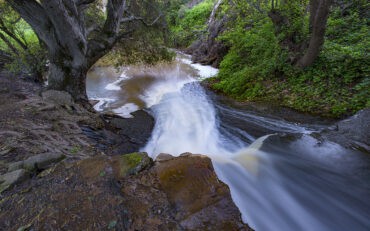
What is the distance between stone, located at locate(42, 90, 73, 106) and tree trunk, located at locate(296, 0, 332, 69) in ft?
24.0

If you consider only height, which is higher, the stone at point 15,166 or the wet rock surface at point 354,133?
the stone at point 15,166

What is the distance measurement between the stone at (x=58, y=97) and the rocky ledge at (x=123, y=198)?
296 cm

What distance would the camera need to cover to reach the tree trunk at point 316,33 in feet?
21.1

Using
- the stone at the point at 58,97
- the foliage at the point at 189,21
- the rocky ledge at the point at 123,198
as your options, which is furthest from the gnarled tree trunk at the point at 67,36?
the foliage at the point at 189,21

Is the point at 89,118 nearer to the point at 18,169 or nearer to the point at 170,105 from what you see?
the point at 18,169

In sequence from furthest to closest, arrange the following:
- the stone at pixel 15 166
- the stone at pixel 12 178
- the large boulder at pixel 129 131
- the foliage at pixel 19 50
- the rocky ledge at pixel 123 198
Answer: the foliage at pixel 19 50 → the large boulder at pixel 129 131 → the stone at pixel 15 166 → the stone at pixel 12 178 → the rocky ledge at pixel 123 198

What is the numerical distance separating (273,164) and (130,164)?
2.54m

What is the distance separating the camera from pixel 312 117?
19.6ft

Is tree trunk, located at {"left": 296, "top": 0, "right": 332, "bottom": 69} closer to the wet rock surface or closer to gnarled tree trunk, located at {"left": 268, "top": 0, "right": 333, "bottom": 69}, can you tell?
gnarled tree trunk, located at {"left": 268, "top": 0, "right": 333, "bottom": 69}

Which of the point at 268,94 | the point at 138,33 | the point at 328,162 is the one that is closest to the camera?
the point at 328,162

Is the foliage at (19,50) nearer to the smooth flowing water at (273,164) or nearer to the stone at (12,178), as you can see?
the smooth flowing water at (273,164)

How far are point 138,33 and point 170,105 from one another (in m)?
3.01

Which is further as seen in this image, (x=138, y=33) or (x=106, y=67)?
(x=106, y=67)

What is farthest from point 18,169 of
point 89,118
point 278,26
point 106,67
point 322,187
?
point 106,67
